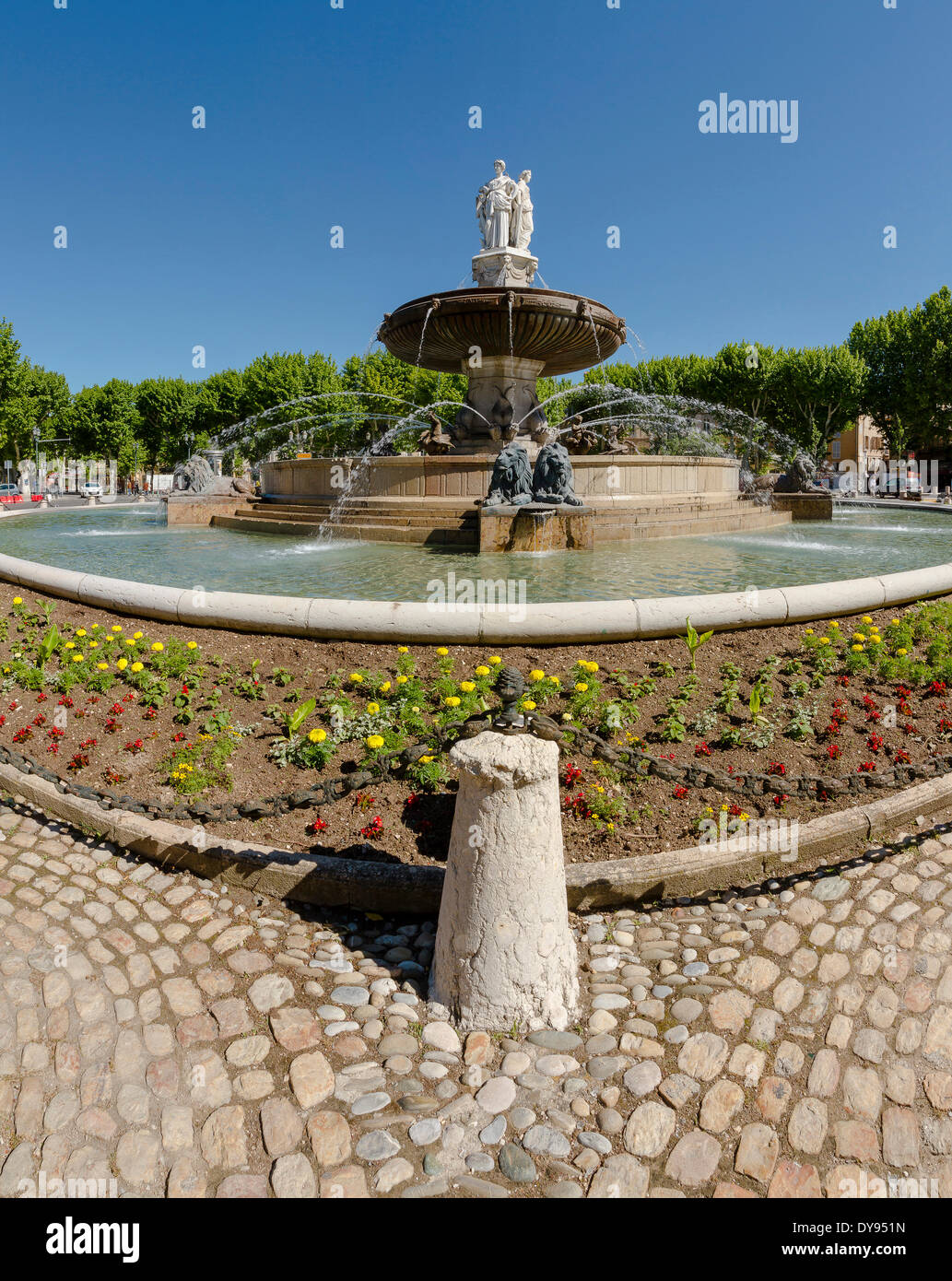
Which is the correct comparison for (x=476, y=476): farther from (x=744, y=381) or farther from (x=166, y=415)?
(x=166, y=415)

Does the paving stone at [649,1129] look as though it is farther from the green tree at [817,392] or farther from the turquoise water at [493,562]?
the green tree at [817,392]

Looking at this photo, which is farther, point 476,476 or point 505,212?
point 505,212

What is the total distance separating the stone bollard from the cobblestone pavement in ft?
0.43

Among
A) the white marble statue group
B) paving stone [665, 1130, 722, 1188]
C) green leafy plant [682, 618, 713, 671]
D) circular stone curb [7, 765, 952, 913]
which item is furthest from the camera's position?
the white marble statue group

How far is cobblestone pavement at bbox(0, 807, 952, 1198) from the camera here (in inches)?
93.5

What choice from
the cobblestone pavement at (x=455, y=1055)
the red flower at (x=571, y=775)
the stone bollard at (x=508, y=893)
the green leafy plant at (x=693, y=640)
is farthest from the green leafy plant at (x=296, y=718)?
the green leafy plant at (x=693, y=640)

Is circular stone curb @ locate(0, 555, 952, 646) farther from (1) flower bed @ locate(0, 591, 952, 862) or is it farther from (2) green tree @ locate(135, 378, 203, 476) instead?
(2) green tree @ locate(135, 378, 203, 476)

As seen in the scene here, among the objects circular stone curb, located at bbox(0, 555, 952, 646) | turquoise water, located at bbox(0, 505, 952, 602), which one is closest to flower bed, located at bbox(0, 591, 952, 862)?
circular stone curb, located at bbox(0, 555, 952, 646)

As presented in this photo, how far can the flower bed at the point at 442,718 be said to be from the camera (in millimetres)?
4168

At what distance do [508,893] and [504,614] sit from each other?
2.88m

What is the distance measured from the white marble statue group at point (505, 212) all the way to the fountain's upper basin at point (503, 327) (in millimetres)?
3513

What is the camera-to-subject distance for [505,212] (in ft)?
61.3

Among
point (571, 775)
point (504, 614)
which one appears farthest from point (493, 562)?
point (571, 775)
